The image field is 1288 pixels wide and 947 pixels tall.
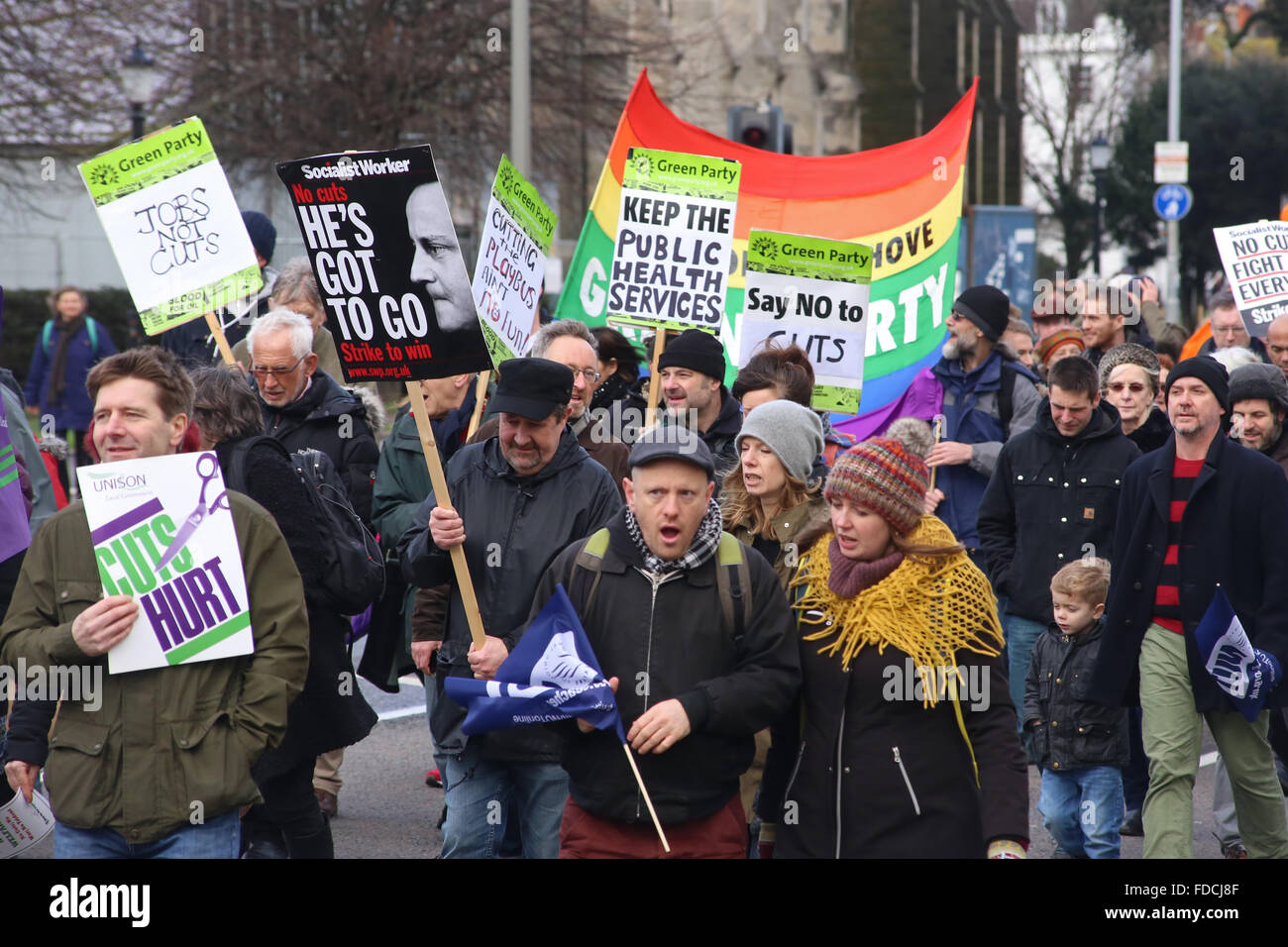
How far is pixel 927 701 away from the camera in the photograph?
4047 mm

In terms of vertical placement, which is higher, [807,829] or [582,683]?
[582,683]

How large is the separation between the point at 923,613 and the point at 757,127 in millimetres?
11269

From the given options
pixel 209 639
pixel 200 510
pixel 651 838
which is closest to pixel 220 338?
pixel 200 510

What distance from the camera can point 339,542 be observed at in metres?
5.53

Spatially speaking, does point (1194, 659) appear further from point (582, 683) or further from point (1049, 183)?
point (1049, 183)

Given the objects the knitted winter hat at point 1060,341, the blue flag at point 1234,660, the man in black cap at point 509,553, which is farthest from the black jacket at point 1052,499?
the man in black cap at point 509,553

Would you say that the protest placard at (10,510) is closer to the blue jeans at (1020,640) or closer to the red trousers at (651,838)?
the red trousers at (651,838)

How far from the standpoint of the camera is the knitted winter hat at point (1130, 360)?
8.01m

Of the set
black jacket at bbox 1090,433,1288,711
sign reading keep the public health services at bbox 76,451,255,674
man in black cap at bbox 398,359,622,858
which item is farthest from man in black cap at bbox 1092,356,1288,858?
sign reading keep the public health services at bbox 76,451,255,674

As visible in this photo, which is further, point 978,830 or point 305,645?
point 305,645

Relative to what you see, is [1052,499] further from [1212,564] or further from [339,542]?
[339,542]

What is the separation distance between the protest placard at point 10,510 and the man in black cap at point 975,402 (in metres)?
4.34
